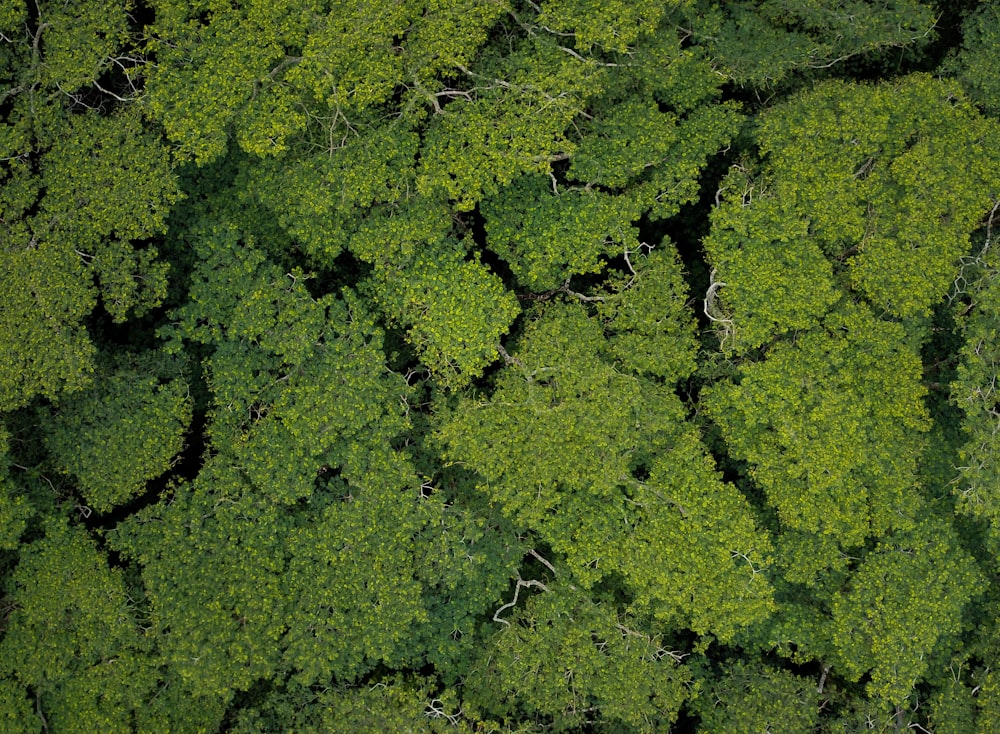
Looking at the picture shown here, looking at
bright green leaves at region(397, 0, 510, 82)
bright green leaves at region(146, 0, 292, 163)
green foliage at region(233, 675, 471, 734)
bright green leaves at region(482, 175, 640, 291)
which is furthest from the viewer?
bright green leaves at region(482, 175, 640, 291)

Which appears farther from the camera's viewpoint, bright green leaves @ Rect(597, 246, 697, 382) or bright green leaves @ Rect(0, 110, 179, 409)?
bright green leaves @ Rect(597, 246, 697, 382)

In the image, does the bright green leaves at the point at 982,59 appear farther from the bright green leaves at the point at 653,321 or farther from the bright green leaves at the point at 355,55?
the bright green leaves at the point at 355,55

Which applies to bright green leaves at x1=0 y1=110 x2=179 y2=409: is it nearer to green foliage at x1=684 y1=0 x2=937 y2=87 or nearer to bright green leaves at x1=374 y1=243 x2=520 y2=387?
bright green leaves at x1=374 y1=243 x2=520 y2=387

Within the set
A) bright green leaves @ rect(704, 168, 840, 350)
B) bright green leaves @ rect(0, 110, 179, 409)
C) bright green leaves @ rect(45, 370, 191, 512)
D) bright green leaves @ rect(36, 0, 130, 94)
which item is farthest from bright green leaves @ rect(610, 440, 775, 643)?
bright green leaves @ rect(36, 0, 130, 94)

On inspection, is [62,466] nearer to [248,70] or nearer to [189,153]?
[189,153]

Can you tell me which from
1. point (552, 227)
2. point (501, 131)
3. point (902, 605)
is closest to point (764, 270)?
point (552, 227)

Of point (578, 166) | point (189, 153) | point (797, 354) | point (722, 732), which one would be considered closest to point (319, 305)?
point (189, 153)
